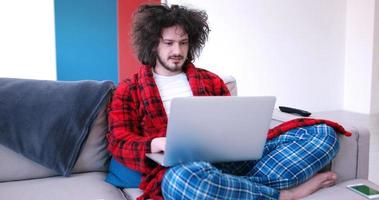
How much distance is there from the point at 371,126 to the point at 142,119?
318cm

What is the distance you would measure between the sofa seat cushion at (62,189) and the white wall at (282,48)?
268 cm

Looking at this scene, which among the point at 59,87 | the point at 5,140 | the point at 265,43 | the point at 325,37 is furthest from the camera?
the point at 325,37

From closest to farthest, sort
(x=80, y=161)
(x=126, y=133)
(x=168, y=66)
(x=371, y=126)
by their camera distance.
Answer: (x=126, y=133), (x=80, y=161), (x=168, y=66), (x=371, y=126)

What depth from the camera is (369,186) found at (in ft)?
4.11

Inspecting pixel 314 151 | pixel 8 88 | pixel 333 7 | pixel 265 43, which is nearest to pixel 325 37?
pixel 333 7

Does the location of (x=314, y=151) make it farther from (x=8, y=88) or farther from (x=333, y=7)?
(x=333, y=7)

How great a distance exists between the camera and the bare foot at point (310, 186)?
119 centimetres

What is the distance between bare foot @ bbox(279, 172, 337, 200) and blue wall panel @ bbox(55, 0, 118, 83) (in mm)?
2593

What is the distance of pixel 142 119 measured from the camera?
1449 millimetres

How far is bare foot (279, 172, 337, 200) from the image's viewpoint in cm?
119

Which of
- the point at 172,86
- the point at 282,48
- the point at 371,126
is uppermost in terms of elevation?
the point at 282,48

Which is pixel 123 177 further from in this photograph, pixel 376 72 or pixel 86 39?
pixel 376 72

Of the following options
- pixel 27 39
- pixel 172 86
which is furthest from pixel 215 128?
pixel 27 39

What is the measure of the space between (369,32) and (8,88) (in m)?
4.32
